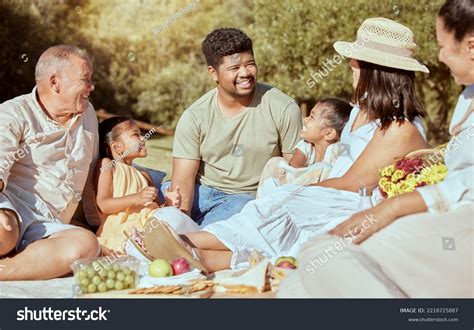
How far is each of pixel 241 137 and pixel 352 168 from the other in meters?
1.14

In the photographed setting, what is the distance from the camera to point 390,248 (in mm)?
3270

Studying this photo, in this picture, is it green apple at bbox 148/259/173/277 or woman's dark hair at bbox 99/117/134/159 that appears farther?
woman's dark hair at bbox 99/117/134/159

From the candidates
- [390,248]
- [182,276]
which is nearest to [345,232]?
[390,248]

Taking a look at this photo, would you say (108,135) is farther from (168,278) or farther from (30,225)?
(168,278)

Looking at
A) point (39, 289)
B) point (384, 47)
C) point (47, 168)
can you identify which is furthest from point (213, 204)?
point (384, 47)

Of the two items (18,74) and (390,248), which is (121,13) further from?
(390,248)

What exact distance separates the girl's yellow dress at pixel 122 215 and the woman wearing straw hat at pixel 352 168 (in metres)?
0.57

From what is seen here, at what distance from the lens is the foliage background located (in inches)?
492

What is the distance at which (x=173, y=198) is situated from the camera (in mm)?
5395

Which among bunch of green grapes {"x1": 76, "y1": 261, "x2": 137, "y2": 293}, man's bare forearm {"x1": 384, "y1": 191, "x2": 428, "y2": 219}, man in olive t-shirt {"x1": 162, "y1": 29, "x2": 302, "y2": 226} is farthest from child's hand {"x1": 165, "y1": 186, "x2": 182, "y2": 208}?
man's bare forearm {"x1": 384, "y1": 191, "x2": 428, "y2": 219}

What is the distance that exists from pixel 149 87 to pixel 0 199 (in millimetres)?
10712

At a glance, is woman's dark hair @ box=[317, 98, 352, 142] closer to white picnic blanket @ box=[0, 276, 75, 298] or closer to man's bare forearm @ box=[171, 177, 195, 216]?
man's bare forearm @ box=[171, 177, 195, 216]

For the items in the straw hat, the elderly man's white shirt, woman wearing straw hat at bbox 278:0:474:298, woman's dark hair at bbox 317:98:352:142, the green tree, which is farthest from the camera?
the green tree

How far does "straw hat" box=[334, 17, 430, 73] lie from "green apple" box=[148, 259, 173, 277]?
4.98ft
